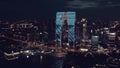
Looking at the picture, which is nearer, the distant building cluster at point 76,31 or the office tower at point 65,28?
the distant building cluster at point 76,31

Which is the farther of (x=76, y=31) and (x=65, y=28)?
(x=65, y=28)

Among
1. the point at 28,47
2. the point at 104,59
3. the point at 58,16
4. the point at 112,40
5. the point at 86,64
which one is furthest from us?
the point at 58,16

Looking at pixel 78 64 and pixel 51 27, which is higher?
pixel 51 27

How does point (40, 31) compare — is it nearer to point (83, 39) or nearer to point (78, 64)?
point (83, 39)

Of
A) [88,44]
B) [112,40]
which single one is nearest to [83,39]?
[88,44]

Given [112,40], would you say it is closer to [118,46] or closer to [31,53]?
[118,46]

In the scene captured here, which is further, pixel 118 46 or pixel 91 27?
pixel 91 27

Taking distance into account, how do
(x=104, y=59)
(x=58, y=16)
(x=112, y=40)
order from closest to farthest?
1. (x=104, y=59)
2. (x=112, y=40)
3. (x=58, y=16)

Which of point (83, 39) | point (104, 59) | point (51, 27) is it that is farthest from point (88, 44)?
point (104, 59)

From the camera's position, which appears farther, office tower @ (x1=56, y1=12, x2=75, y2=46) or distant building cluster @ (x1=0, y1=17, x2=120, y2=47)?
office tower @ (x1=56, y1=12, x2=75, y2=46)
